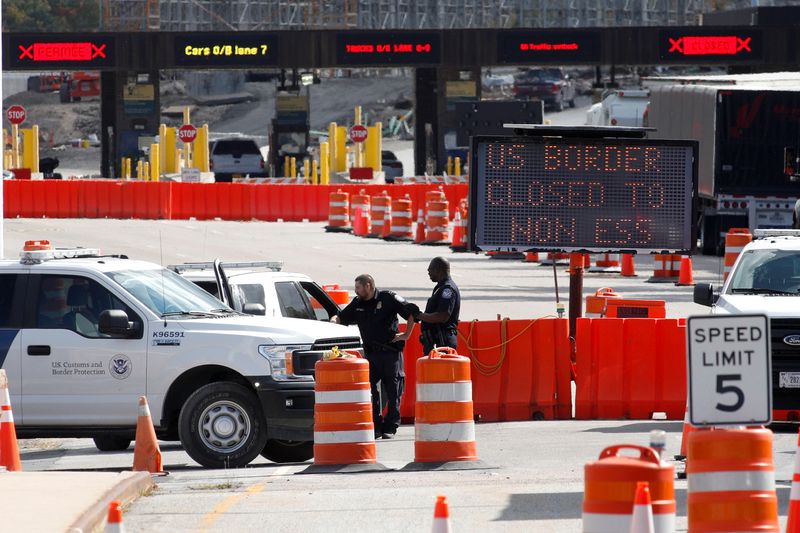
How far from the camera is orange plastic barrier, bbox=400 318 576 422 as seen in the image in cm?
1670

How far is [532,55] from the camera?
62.5m

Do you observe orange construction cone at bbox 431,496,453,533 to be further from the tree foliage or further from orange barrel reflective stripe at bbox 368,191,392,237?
the tree foliage

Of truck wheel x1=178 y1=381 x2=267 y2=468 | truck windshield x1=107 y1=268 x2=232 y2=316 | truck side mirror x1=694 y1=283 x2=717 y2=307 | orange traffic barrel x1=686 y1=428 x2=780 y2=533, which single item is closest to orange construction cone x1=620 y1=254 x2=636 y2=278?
truck side mirror x1=694 y1=283 x2=717 y2=307

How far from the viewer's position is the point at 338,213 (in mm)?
46625

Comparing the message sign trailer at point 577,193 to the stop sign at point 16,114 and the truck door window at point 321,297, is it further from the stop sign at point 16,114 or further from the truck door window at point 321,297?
the stop sign at point 16,114

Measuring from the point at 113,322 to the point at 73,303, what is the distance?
748 millimetres

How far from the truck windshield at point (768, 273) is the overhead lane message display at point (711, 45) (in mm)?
45590

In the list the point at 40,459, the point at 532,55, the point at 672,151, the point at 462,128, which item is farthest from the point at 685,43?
the point at 40,459

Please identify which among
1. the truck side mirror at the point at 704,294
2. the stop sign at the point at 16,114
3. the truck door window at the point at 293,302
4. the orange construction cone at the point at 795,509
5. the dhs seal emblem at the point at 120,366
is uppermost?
the stop sign at the point at 16,114

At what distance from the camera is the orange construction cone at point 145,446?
42.6ft

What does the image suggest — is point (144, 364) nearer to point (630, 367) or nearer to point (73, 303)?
point (73, 303)

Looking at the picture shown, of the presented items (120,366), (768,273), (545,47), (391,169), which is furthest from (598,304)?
(391,169)

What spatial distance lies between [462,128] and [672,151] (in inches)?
1113

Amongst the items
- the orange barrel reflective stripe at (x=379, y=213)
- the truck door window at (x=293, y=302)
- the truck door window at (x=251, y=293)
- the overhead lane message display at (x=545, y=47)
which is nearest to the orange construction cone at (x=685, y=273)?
the orange barrel reflective stripe at (x=379, y=213)
